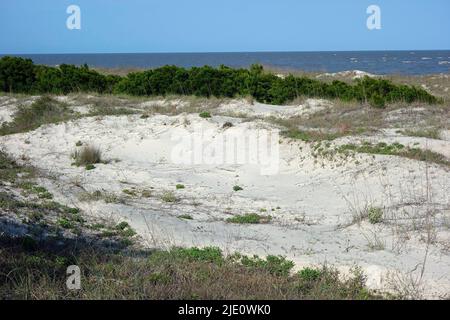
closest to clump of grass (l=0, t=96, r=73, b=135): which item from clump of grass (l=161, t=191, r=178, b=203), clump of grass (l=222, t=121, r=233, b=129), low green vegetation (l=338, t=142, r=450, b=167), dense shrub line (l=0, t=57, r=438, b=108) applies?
dense shrub line (l=0, t=57, r=438, b=108)

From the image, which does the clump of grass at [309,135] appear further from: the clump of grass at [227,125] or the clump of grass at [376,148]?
the clump of grass at [227,125]

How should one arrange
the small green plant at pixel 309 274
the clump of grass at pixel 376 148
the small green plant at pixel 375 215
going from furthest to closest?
1. the clump of grass at pixel 376 148
2. the small green plant at pixel 375 215
3. the small green plant at pixel 309 274

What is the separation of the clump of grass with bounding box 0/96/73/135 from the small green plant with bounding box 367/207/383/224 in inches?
519

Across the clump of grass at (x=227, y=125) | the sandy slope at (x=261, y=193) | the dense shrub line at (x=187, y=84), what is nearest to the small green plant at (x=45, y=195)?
the sandy slope at (x=261, y=193)

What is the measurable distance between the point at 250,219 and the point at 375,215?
2276mm

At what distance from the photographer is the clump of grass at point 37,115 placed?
1911 centimetres

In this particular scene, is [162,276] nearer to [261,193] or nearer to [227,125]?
[261,193]

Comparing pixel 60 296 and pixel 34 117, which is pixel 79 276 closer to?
pixel 60 296

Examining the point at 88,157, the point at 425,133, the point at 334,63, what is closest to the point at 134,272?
the point at 88,157

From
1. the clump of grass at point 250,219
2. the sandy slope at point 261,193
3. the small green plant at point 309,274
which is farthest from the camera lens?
the clump of grass at point 250,219

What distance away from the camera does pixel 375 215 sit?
9227 mm

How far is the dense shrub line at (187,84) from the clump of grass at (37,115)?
159 inches

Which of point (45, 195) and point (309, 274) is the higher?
point (45, 195)

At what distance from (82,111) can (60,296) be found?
1542 cm
